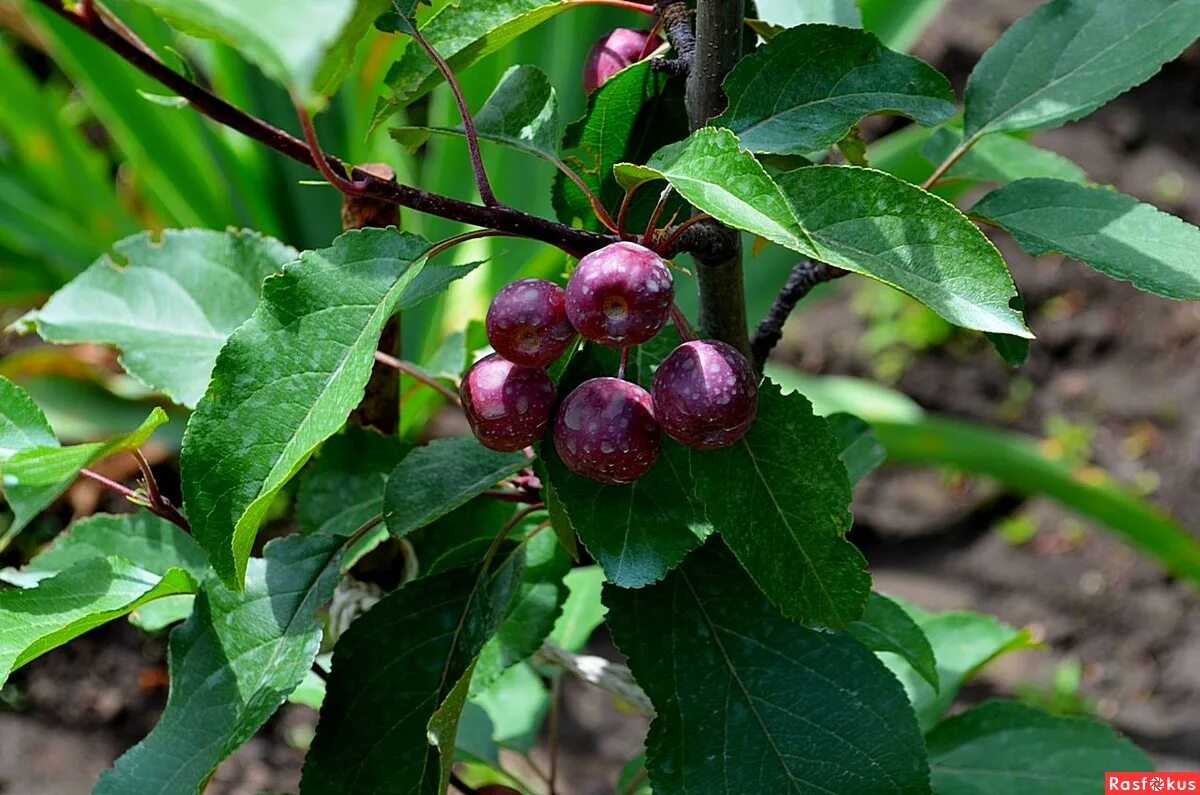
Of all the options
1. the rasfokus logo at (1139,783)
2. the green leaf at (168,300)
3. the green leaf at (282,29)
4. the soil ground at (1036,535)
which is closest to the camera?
the green leaf at (282,29)

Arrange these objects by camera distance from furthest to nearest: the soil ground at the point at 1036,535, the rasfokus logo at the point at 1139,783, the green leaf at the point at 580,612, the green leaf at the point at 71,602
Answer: the soil ground at the point at 1036,535
the green leaf at the point at 580,612
the rasfokus logo at the point at 1139,783
the green leaf at the point at 71,602

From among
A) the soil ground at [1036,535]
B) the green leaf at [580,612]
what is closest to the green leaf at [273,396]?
the green leaf at [580,612]

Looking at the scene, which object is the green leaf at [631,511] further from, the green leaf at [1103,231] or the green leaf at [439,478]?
the green leaf at [1103,231]

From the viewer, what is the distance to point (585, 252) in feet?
1.66

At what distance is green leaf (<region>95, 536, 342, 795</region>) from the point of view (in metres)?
0.52

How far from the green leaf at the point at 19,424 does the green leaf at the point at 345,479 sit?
18cm

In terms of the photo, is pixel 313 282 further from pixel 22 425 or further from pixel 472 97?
pixel 472 97

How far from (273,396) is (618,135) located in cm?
23

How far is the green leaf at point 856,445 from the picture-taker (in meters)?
0.74

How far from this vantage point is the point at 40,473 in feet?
1.47

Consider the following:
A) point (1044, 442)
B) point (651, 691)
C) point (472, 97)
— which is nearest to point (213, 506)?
point (651, 691)

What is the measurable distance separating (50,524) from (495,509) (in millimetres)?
1475

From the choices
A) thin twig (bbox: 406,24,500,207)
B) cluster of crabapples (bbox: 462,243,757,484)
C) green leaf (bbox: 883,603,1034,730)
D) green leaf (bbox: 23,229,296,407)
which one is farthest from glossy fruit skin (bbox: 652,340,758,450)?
green leaf (bbox: 883,603,1034,730)

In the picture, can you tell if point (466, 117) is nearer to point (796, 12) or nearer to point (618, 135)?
point (618, 135)
